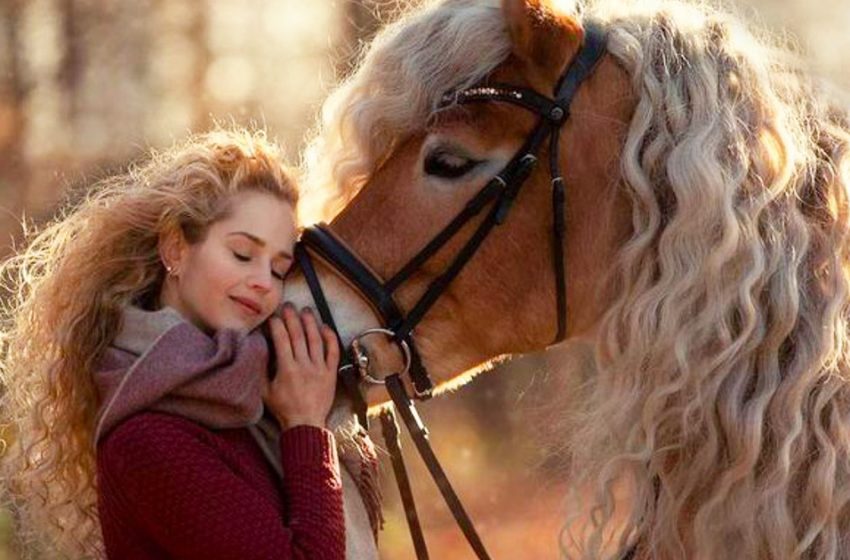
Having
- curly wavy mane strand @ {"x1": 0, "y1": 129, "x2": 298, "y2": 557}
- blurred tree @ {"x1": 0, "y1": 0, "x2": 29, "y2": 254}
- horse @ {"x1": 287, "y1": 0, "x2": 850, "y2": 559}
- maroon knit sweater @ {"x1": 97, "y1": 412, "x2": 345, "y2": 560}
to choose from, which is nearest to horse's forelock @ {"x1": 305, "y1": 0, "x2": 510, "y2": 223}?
horse @ {"x1": 287, "y1": 0, "x2": 850, "y2": 559}

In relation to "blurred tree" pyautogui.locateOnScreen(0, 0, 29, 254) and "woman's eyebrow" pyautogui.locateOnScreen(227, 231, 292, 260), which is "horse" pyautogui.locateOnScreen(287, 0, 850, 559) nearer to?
"woman's eyebrow" pyautogui.locateOnScreen(227, 231, 292, 260)

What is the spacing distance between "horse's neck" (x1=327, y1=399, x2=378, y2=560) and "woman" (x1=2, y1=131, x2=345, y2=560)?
0.09 meters

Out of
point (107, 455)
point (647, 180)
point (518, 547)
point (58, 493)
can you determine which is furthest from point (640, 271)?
point (518, 547)

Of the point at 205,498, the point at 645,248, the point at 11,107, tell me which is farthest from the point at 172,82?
the point at 205,498

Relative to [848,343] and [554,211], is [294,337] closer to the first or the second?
[554,211]

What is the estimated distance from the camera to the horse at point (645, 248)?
109 inches

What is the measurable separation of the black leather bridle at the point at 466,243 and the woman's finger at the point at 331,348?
Result: 0.02 meters

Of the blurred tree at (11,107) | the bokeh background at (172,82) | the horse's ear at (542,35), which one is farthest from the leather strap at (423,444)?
the blurred tree at (11,107)

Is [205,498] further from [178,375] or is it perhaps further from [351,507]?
[351,507]

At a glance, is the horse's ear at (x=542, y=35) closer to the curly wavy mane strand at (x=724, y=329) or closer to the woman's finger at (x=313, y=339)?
the curly wavy mane strand at (x=724, y=329)

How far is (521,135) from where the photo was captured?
9.91 feet

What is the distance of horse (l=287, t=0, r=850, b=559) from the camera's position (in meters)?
2.77

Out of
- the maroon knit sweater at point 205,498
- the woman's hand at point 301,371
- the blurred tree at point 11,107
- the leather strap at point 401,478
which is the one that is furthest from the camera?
the blurred tree at point 11,107

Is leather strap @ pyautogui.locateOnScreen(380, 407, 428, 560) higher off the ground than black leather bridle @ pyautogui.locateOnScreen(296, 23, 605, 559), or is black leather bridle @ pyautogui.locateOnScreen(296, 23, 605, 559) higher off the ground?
black leather bridle @ pyautogui.locateOnScreen(296, 23, 605, 559)
